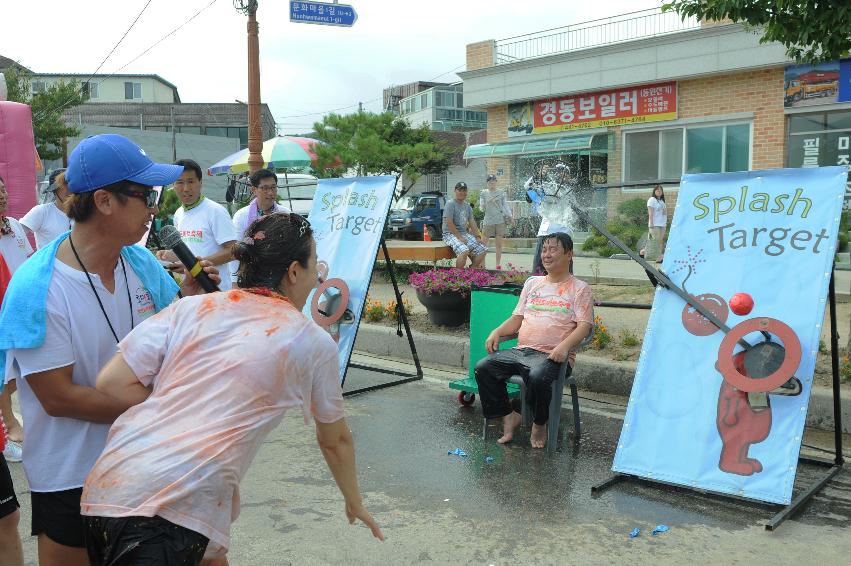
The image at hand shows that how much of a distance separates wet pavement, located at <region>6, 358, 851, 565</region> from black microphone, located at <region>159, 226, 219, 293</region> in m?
1.72

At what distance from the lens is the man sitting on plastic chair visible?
541 cm

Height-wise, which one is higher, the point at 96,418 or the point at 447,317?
the point at 96,418

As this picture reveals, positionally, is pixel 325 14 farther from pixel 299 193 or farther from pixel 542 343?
pixel 299 193

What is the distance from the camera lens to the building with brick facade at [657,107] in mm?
18125

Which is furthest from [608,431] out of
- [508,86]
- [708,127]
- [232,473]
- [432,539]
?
[508,86]

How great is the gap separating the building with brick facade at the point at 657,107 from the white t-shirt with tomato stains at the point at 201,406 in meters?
15.9

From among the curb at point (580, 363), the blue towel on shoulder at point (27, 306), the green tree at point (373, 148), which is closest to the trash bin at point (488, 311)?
the curb at point (580, 363)

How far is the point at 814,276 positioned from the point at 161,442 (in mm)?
3682

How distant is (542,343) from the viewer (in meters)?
5.64

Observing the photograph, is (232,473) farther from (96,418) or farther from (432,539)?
(432,539)

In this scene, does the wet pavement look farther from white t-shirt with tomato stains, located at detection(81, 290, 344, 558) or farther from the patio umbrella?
the patio umbrella

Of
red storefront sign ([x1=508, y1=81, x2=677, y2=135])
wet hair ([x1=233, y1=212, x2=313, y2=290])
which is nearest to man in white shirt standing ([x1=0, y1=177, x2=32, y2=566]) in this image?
wet hair ([x1=233, y1=212, x2=313, y2=290])

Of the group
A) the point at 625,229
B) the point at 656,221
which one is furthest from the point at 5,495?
the point at 625,229

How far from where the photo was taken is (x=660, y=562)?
3695mm
